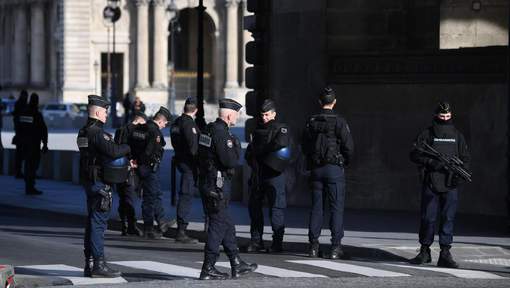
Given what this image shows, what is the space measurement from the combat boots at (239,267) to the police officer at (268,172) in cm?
212

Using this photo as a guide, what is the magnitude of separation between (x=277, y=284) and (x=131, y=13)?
90.1m

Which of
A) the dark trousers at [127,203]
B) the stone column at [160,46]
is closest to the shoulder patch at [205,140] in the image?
the dark trousers at [127,203]

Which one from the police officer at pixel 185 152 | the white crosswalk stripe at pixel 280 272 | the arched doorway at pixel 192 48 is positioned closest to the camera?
the white crosswalk stripe at pixel 280 272

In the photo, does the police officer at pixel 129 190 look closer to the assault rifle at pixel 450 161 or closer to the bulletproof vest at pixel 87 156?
the bulletproof vest at pixel 87 156

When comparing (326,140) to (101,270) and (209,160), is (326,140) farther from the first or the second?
(101,270)

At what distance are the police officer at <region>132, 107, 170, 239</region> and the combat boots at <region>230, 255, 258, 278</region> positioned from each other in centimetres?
459

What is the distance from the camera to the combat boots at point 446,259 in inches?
740

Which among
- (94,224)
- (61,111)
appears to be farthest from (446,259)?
(61,111)

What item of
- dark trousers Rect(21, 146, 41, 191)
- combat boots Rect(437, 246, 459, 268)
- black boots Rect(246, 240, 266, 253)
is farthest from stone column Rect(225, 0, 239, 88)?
combat boots Rect(437, 246, 459, 268)

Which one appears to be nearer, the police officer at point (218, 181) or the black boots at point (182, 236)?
the police officer at point (218, 181)

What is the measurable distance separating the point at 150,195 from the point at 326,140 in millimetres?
3771

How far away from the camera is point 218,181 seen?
16.9 meters

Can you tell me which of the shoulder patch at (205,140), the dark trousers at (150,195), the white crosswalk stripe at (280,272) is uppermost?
the shoulder patch at (205,140)

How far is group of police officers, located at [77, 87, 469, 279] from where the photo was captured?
671 inches
